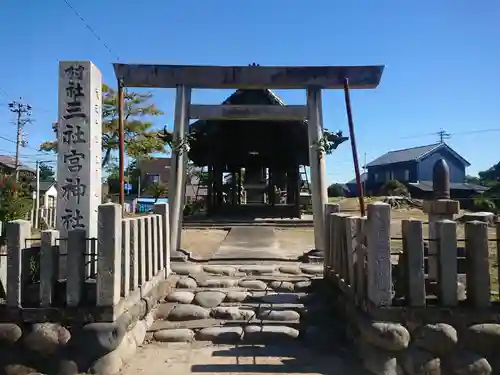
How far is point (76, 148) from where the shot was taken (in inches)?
205

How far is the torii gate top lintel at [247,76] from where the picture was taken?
8.23 metres

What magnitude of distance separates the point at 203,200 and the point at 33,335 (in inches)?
766

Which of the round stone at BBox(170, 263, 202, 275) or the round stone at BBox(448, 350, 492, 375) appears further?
the round stone at BBox(170, 263, 202, 275)

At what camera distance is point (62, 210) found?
5.16 meters

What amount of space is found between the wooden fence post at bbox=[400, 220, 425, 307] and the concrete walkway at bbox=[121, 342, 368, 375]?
2.93 feet

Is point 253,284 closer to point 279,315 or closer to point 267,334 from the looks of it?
point 279,315

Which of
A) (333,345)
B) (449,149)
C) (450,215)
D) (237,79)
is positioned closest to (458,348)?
(333,345)

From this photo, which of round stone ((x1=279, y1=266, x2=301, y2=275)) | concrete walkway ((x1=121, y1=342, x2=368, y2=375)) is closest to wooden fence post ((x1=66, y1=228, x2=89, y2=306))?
concrete walkway ((x1=121, y1=342, x2=368, y2=375))

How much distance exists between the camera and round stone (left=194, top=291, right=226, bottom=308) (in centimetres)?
566

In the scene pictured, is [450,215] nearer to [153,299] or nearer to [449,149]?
[153,299]

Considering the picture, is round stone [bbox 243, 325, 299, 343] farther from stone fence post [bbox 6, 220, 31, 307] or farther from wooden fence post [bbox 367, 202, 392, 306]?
stone fence post [bbox 6, 220, 31, 307]

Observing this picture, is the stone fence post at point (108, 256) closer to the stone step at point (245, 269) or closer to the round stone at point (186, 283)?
the round stone at point (186, 283)

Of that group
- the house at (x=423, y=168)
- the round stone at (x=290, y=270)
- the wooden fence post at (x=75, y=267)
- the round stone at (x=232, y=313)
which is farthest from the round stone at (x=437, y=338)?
the house at (x=423, y=168)

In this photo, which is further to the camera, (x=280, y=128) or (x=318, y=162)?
(x=280, y=128)
